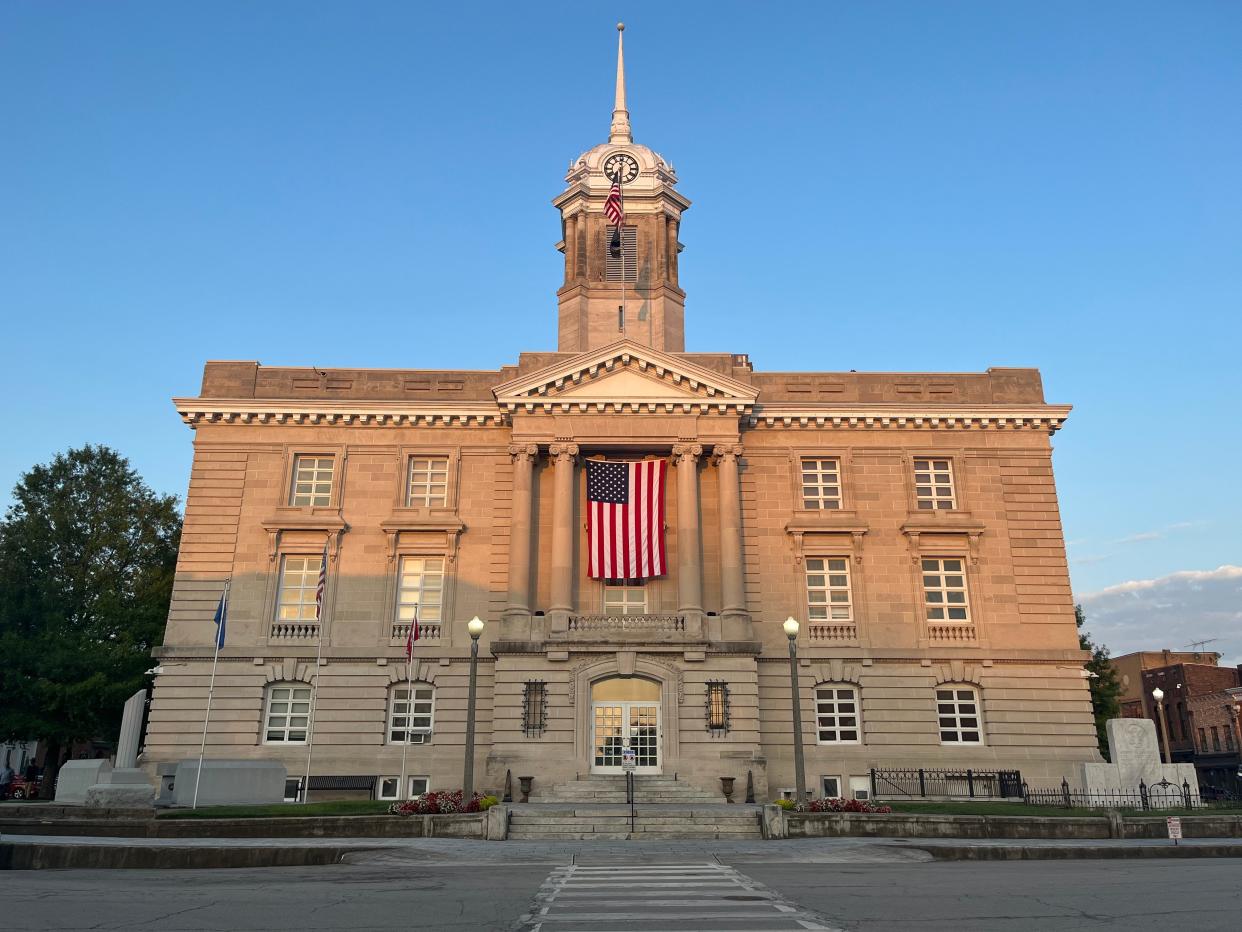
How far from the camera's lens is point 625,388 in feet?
115

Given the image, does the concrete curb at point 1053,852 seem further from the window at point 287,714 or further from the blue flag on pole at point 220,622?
the blue flag on pole at point 220,622

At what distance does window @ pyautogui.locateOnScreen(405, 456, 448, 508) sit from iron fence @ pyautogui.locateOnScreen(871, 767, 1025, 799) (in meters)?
18.2

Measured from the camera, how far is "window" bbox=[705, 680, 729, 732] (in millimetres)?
31156

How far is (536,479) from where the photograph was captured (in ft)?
116

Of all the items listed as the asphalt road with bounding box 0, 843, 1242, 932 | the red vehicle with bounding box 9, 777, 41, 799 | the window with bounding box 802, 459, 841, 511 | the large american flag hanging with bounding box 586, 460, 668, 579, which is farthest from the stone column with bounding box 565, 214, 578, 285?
the red vehicle with bounding box 9, 777, 41, 799

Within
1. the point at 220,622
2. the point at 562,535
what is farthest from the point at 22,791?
the point at 562,535

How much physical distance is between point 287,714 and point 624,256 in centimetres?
2334

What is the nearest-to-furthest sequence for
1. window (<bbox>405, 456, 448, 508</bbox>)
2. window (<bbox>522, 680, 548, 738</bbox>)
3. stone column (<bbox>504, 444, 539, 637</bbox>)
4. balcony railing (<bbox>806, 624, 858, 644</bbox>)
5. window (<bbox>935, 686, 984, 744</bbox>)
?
window (<bbox>522, 680, 548, 738</bbox>) < stone column (<bbox>504, 444, 539, 637</bbox>) < window (<bbox>935, 686, 984, 744</bbox>) < balcony railing (<bbox>806, 624, 858, 644</bbox>) < window (<bbox>405, 456, 448, 508</bbox>)

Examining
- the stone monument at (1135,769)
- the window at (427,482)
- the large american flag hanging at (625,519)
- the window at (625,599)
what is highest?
the window at (427,482)

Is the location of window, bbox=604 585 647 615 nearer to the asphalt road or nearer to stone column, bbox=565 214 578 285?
stone column, bbox=565 214 578 285

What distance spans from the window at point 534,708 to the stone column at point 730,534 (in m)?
6.65

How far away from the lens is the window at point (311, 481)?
3581 centimetres

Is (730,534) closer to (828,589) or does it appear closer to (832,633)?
(828,589)

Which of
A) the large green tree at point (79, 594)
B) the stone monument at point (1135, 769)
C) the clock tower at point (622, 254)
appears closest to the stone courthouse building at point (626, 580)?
the stone monument at point (1135, 769)
